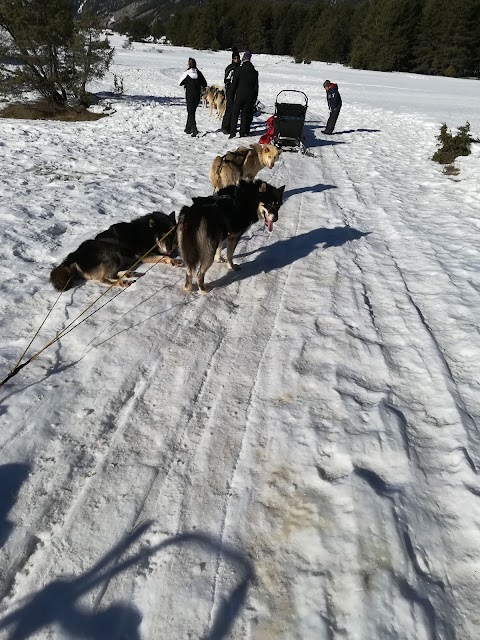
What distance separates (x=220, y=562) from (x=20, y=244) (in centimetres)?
415

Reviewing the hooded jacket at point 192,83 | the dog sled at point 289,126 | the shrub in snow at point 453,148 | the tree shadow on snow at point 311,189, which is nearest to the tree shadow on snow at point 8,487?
the tree shadow on snow at point 311,189

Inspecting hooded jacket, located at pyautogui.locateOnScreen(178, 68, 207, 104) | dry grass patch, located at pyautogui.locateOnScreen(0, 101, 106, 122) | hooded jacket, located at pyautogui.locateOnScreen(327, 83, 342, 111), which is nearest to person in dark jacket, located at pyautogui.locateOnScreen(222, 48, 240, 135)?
hooded jacket, located at pyautogui.locateOnScreen(178, 68, 207, 104)

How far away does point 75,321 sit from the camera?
3438 millimetres

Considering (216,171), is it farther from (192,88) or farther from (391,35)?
(391,35)

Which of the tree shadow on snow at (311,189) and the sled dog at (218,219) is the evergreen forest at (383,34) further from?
the sled dog at (218,219)

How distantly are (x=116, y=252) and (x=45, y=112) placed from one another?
13097 mm

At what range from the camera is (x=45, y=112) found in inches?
545

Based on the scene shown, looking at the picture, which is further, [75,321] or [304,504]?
[75,321]

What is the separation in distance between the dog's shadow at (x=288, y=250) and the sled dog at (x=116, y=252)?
2.38ft

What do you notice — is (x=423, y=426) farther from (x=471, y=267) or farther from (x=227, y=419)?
(x=471, y=267)

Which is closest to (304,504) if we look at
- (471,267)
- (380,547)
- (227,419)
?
(380,547)

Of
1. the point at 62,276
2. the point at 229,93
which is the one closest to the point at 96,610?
the point at 62,276

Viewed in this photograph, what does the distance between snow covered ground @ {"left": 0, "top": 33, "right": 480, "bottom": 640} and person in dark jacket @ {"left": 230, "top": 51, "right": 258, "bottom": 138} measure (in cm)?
720

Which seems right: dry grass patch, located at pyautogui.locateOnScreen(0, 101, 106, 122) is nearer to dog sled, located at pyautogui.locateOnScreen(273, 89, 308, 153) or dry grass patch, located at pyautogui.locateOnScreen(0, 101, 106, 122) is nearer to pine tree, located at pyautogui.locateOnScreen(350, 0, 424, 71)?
dog sled, located at pyautogui.locateOnScreen(273, 89, 308, 153)
